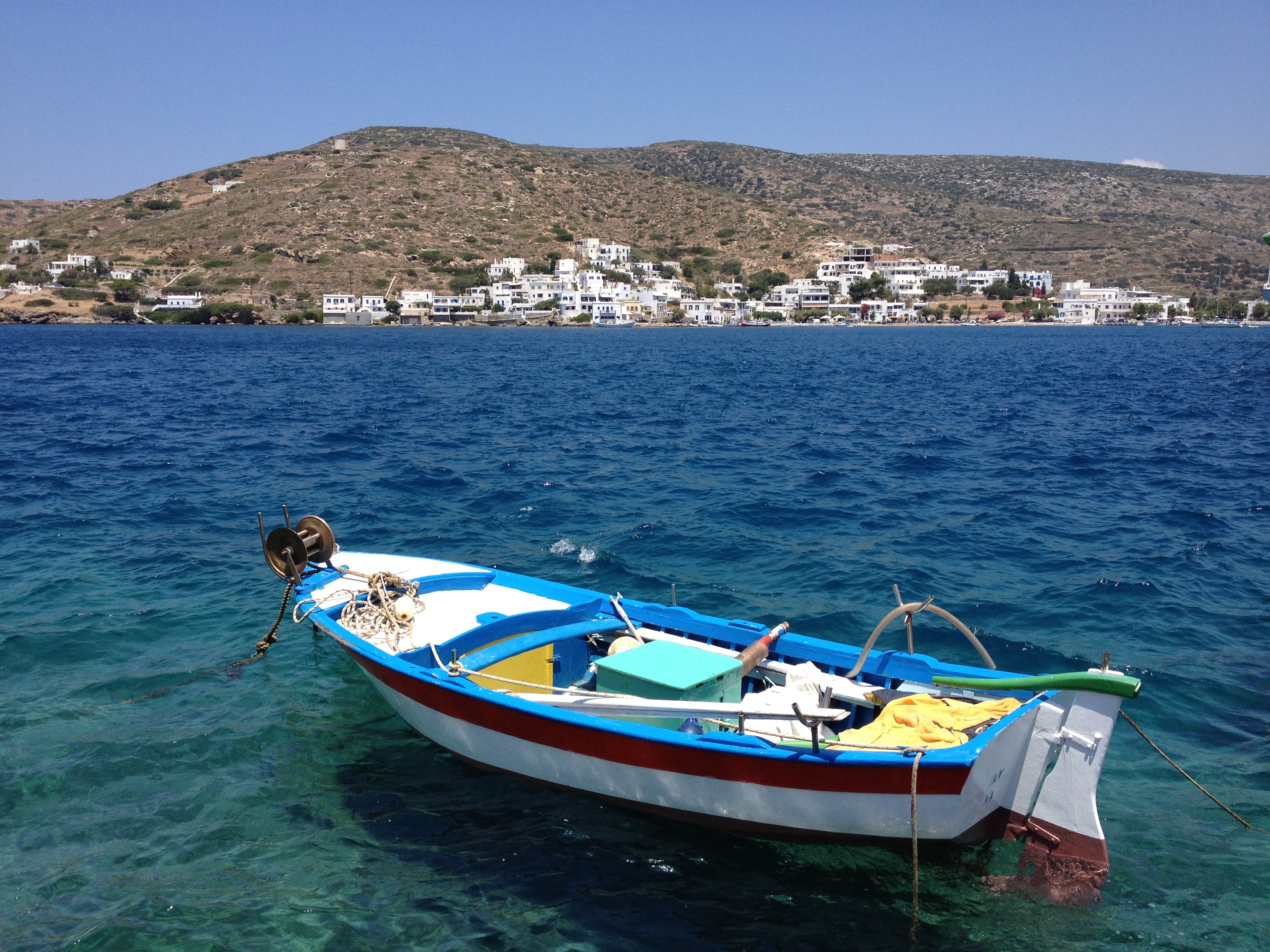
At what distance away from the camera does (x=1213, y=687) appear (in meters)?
10.1

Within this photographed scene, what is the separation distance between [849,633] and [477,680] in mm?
5664

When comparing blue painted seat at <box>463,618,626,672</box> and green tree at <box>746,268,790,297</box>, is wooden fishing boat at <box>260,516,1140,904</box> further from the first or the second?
green tree at <box>746,268,790,297</box>

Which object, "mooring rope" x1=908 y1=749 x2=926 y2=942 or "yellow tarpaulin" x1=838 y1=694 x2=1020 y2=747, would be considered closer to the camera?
"mooring rope" x1=908 y1=749 x2=926 y2=942

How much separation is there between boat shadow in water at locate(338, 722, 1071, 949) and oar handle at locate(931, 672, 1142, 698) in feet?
4.39

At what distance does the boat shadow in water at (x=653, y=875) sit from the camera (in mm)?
6391

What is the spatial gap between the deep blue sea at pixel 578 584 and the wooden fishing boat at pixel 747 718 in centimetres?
49

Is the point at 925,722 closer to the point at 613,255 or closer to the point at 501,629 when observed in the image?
the point at 501,629

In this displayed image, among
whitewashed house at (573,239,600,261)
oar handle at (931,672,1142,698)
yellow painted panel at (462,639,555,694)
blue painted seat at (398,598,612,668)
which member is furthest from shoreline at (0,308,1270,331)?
oar handle at (931,672,1142,698)

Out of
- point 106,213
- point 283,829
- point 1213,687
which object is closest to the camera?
point 283,829

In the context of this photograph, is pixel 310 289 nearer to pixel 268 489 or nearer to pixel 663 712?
pixel 268 489

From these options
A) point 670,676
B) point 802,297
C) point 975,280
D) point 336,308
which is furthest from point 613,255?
point 670,676

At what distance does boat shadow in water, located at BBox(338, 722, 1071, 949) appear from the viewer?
639 cm

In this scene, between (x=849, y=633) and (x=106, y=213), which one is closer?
(x=849, y=633)

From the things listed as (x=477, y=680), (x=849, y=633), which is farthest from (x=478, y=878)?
(x=849, y=633)
